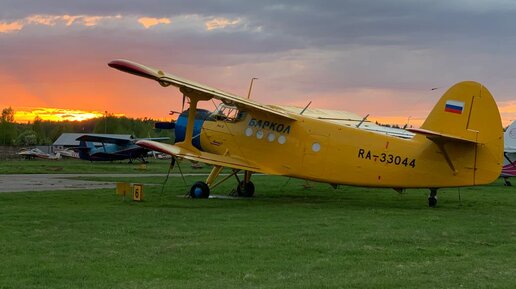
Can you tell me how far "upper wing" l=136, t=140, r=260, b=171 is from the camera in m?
17.7

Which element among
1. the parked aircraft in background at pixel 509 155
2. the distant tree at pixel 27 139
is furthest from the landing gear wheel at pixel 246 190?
the distant tree at pixel 27 139

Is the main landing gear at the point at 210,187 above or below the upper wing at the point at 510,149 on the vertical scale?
below

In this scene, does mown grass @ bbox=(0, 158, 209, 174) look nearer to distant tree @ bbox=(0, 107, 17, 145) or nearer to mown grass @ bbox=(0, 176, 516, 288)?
mown grass @ bbox=(0, 176, 516, 288)

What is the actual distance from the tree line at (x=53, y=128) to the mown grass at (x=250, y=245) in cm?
11370

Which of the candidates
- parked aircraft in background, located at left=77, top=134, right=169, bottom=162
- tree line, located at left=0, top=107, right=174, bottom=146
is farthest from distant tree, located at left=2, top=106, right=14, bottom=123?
parked aircraft in background, located at left=77, top=134, right=169, bottom=162

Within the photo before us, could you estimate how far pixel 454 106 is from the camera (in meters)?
15.7

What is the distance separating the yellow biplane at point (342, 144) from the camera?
50.7ft

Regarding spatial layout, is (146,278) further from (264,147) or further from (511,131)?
(511,131)

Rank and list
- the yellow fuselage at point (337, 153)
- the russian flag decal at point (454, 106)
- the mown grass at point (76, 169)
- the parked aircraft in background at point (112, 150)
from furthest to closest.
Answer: the parked aircraft in background at point (112, 150) → the mown grass at point (76, 169) → the yellow fuselage at point (337, 153) → the russian flag decal at point (454, 106)

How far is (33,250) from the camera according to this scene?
853cm

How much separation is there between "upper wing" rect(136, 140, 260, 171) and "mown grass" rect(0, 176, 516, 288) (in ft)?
6.15

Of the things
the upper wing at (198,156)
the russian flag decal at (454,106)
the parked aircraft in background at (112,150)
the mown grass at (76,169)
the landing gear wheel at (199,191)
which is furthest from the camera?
the parked aircraft in background at (112,150)

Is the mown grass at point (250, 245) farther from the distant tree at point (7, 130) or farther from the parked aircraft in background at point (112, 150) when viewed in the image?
the distant tree at point (7, 130)

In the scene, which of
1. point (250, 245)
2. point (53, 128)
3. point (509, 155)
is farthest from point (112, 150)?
point (53, 128)
